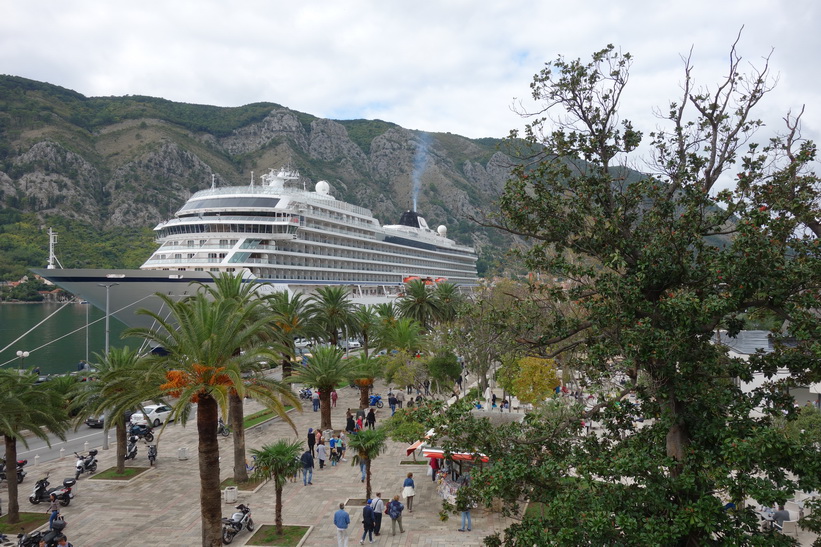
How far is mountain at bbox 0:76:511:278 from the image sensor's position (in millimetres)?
104625

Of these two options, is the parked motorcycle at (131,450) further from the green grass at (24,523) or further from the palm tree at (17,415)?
the green grass at (24,523)

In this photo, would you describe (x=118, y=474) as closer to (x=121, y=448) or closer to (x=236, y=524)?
(x=121, y=448)

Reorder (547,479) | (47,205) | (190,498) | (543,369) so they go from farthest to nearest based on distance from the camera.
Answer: (47,205) < (543,369) < (190,498) < (547,479)

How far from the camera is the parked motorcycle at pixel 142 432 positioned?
21297 mm

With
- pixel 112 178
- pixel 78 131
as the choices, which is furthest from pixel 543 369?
pixel 78 131

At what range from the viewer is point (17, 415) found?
13.3 m

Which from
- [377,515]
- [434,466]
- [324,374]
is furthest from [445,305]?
[377,515]

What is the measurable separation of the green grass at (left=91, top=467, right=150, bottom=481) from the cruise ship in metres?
13.3

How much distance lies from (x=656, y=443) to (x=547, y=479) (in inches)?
67.2

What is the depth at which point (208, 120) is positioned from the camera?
6973 inches

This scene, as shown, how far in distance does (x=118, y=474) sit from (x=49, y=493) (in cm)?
226

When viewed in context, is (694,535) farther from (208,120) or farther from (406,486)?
(208,120)

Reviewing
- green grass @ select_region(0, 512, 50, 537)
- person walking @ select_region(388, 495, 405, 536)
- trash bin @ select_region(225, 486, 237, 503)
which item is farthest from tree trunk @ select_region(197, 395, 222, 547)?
green grass @ select_region(0, 512, 50, 537)

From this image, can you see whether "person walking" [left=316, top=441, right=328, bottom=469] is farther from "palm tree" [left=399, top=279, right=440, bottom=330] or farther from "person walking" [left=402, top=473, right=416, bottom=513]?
"palm tree" [left=399, top=279, right=440, bottom=330]
